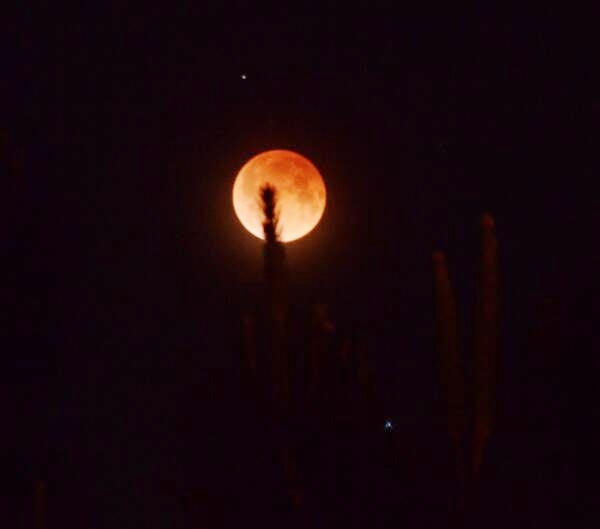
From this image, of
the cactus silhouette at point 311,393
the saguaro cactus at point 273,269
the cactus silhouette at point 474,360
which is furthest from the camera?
the cactus silhouette at point 311,393

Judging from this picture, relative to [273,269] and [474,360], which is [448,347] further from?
[273,269]

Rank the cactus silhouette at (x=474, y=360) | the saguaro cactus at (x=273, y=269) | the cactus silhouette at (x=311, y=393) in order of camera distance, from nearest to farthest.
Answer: the saguaro cactus at (x=273, y=269), the cactus silhouette at (x=474, y=360), the cactus silhouette at (x=311, y=393)

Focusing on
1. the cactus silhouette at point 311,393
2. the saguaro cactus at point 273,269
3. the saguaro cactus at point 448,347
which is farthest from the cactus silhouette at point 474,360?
the saguaro cactus at point 273,269

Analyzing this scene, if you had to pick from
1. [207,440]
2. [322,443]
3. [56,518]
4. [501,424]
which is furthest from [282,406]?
[56,518]

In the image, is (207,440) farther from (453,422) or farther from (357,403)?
(453,422)

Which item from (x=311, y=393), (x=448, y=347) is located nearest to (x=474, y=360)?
(x=448, y=347)

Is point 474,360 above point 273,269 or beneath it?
beneath

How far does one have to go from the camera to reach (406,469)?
6.16ft

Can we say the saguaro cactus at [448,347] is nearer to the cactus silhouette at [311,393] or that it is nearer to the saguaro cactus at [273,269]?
the cactus silhouette at [311,393]

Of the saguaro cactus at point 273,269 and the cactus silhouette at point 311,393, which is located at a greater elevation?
the saguaro cactus at point 273,269

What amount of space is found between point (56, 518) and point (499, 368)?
4.05 ft

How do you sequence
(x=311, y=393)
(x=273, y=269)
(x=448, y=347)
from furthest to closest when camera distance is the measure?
1. (x=311, y=393)
2. (x=448, y=347)
3. (x=273, y=269)

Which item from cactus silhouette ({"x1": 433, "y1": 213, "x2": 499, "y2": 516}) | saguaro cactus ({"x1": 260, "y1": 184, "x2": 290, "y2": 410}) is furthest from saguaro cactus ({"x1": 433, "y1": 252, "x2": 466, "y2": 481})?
saguaro cactus ({"x1": 260, "y1": 184, "x2": 290, "y2": 410})

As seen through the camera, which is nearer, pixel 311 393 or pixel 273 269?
pixel 273 269
